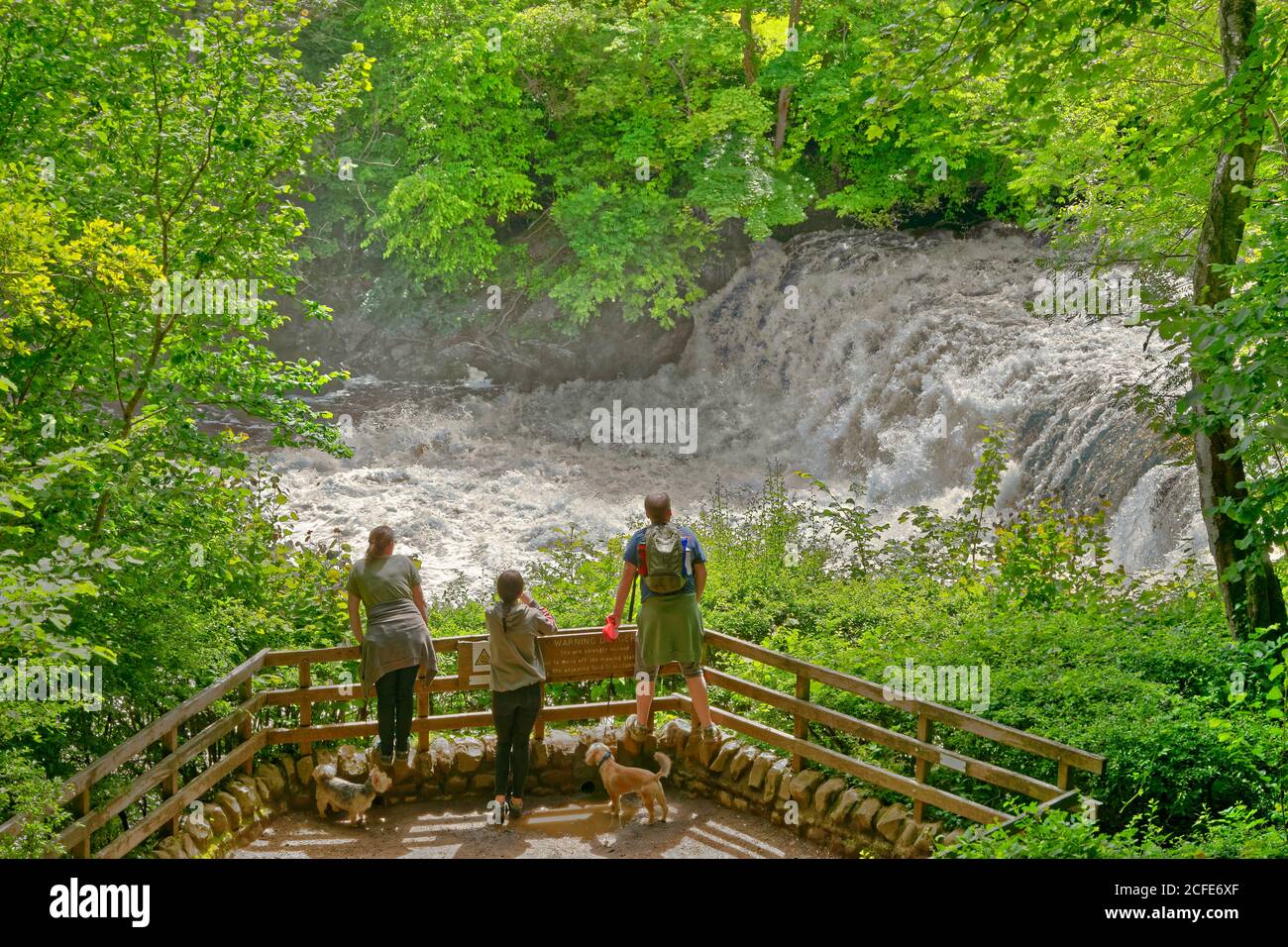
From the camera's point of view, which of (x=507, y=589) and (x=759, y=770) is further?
(x=759, y=770)

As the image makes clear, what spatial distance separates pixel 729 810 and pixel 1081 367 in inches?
462

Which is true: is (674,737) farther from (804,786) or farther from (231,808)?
(231,808)

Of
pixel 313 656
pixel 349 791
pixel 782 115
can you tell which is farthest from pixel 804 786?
pixel 782 115

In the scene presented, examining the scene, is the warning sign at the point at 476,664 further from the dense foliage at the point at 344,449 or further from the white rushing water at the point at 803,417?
the white rushing water at the point at 803,417

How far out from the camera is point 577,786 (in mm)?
8297

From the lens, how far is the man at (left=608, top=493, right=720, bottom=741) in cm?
783

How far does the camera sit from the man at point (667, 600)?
7.83 meters

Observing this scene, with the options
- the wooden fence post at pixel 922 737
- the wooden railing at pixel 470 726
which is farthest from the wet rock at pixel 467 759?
the wooden fence post at pixel 922 737

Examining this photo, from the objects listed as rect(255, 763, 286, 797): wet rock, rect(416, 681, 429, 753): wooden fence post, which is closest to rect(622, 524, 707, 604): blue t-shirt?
rect(416, 681, 429, 753): wooden fence post

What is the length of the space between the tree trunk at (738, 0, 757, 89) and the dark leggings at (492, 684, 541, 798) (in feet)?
59.2

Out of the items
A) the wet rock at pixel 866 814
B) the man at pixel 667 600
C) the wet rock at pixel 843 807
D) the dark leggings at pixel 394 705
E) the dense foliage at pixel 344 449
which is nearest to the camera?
the dense foliage at pixel 344 449

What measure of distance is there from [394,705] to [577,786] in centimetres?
143

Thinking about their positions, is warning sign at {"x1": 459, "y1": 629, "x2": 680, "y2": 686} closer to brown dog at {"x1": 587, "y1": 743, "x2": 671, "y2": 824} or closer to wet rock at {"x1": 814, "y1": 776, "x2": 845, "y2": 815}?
brown dog at {"x1": 587, "y1": 743, "x2": 671, "y2": 824}

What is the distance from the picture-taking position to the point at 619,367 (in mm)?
25312
